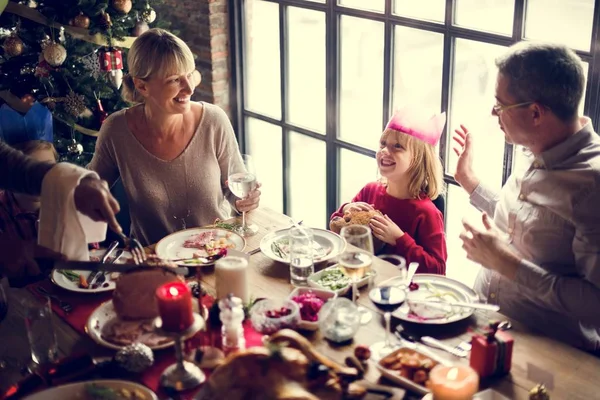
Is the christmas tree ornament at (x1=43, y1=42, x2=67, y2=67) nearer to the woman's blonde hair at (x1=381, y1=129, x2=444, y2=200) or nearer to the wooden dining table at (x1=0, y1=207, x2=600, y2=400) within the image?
the wooden dining table at (x1=0, y1=207, x2=600, y2=400)

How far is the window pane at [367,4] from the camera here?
3.49 m

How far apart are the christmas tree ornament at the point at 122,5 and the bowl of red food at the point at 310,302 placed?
7.35 ft

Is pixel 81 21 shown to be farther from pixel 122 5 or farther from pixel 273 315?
pixel 273 315

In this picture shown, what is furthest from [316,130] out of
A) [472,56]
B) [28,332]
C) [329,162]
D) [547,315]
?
[28,332]

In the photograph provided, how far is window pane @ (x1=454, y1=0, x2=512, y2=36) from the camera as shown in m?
2.94

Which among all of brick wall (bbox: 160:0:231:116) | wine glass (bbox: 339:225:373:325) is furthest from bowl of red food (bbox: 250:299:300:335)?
brick wall (bbox: 160:0:231:116)

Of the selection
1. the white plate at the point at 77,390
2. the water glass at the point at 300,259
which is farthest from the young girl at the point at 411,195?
the white plate at the point at 77,390

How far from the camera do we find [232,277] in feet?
6.87

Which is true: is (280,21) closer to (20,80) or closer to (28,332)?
(20,80)

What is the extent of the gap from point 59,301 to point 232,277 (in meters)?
0.55

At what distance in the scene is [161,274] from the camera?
6.55 ft

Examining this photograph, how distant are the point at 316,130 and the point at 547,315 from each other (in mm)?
2112

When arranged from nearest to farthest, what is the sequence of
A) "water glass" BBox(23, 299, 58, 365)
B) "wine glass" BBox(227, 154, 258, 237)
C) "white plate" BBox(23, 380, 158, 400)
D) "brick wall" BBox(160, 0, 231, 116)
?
"white plate" BBox(23, 380, 158, 400)
"water glass" BBox(23, 299, 58, 365)
"wine glass" BBox(227, 154, 258, 237)
"brick wall" BBox(160, 0, 231, 116)

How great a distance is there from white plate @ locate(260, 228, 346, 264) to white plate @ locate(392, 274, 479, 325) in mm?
309
